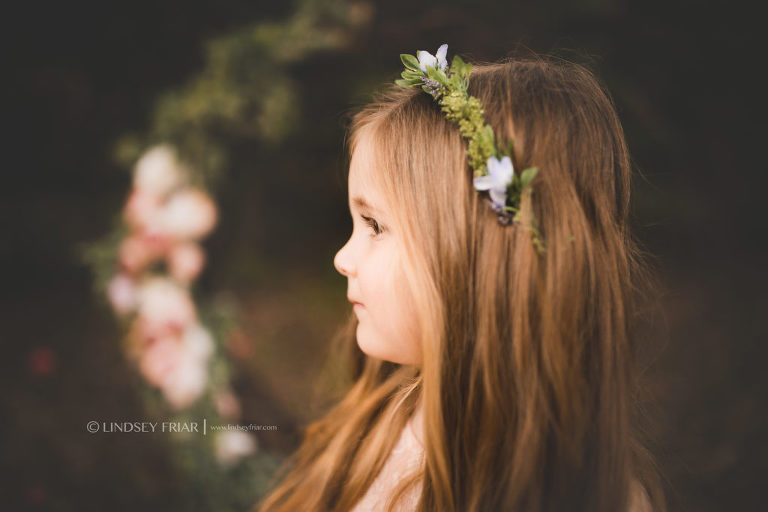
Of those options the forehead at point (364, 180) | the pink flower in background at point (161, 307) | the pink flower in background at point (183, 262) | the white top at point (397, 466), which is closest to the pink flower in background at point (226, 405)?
the pink flower in background at point (161, 307)

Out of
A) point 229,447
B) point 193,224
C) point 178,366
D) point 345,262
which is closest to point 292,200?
point 193,224

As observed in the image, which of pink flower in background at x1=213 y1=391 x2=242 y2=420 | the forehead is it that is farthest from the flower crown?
pink flower in background at x1=213 y1=391 x2=242 y2=420

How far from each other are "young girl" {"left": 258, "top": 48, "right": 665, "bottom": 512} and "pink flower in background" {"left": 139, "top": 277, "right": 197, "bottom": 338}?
36.3 inches

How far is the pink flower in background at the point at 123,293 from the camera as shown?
1598 millimetres

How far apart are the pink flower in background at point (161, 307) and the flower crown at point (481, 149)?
43.6 inches

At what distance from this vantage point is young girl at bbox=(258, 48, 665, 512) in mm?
770

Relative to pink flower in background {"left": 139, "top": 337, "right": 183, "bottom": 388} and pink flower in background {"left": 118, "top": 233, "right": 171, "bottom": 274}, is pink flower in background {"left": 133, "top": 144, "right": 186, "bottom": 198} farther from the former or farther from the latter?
pink flower in background {"left": 139, "top": 337, "right": 183, "bottom": 388}

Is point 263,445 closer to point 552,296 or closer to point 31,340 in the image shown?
point 31,340

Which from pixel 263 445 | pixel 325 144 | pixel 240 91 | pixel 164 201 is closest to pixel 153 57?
pixel 240 91

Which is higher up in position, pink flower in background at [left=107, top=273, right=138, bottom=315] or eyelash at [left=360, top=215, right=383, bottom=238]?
pink flower in background at [left=107, top=273, right=138, bottom=315]

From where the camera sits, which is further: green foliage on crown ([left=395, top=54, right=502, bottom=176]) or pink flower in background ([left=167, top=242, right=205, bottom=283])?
pink flower in background ([left=167, top=242, right=205, bottom=283])

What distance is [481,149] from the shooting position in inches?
29.5

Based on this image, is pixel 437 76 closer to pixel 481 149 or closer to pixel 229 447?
pixel 481 149

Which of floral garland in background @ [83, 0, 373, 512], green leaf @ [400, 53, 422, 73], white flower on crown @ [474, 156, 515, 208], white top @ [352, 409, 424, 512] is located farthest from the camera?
floral garland in background @ [83, 0, 373, 512]
